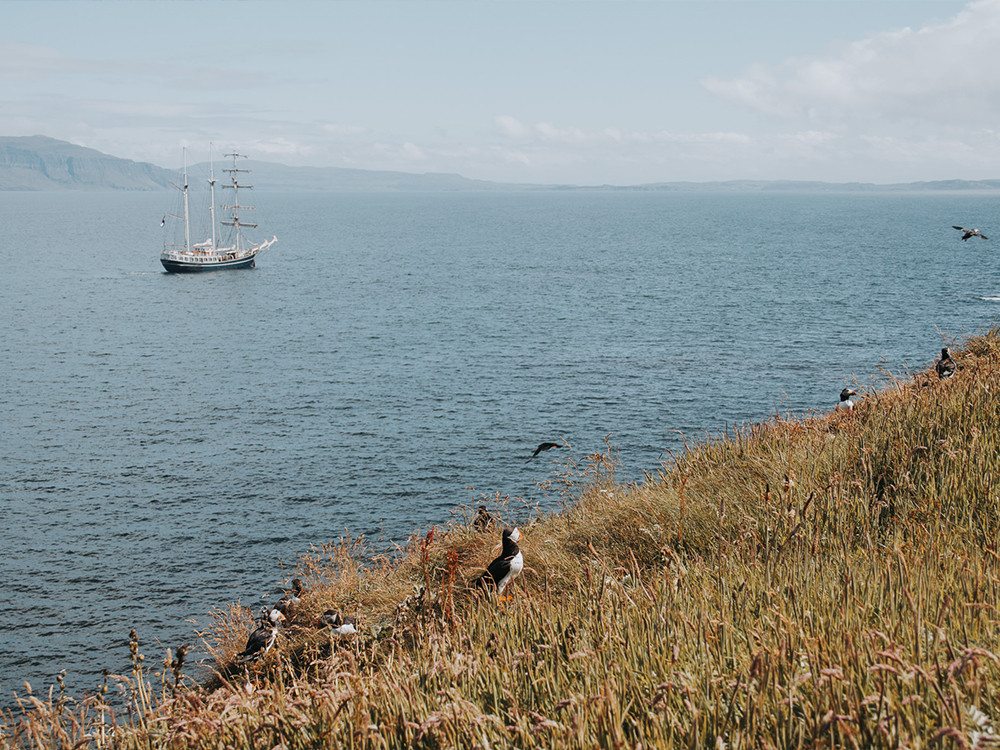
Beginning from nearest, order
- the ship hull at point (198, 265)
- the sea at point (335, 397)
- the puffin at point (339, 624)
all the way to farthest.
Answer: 1. the puffin at point (339, 624)
2. the sea at point (335, 397)
3. the ship hull at point (198, 265)

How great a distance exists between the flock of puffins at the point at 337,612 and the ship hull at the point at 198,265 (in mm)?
95664

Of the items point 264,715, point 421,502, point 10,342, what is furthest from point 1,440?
point 264,715

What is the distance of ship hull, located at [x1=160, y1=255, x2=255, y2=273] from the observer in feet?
340

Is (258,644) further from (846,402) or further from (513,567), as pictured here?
(846,402)

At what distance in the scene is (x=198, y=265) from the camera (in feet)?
341

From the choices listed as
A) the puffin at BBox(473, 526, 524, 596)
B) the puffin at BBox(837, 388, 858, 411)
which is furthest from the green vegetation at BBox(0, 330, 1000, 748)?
the puffin at BBox(837, 388, 858, 411)

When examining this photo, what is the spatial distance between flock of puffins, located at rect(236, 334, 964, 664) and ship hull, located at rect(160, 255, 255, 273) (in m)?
95.7

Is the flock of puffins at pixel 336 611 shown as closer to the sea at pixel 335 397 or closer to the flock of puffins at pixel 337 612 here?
the flock of puffins at pixel 337 612

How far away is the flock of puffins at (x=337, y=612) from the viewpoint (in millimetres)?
8555

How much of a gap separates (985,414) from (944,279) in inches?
3395

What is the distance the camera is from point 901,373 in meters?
42.3

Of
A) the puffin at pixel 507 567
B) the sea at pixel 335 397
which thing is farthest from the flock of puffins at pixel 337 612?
the sea at pixel 335 397

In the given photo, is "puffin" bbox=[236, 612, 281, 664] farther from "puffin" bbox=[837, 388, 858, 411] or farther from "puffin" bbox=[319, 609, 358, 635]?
"puffin" bbox=[837, 388, 858, 411]

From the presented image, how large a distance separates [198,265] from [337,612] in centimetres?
10114
